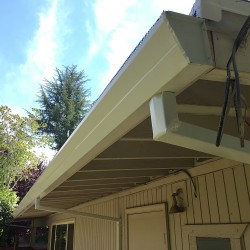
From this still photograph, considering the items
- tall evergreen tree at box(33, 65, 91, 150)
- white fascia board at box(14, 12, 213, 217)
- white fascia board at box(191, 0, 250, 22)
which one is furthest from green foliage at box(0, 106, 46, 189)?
white fascia board at box(191, 0, 250, 22)

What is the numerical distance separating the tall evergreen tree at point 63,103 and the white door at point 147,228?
1661 cm

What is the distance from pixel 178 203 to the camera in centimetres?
285

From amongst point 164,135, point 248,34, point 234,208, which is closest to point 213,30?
point 248,34

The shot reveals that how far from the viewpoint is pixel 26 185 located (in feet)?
56.1

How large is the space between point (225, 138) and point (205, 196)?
1708 mm

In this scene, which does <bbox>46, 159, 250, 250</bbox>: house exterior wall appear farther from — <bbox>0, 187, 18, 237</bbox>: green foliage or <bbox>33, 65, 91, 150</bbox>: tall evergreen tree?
<bbox>33, 65, 91, 150</bbox>: tall evergreen tree

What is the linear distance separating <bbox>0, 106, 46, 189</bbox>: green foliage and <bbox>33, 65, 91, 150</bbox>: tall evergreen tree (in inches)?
277

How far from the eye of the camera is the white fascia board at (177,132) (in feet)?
3.05

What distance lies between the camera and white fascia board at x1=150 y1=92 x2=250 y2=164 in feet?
3.05

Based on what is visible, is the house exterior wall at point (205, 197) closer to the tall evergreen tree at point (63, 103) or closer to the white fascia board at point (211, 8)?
the white fascia board at point (211, 8)

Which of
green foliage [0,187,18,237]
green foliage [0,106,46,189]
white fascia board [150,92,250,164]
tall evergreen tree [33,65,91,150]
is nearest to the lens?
white fascia board [150,92,250,164]

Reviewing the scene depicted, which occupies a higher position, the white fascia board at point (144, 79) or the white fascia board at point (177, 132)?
the white fascia board at point (144, 79)

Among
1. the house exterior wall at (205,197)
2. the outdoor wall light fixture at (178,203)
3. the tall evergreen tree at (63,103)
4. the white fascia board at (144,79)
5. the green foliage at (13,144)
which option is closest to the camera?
the white fascia board at (144,79)

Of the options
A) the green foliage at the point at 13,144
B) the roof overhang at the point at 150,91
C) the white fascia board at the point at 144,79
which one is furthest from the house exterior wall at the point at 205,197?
the green foliage at the point at 13,144
